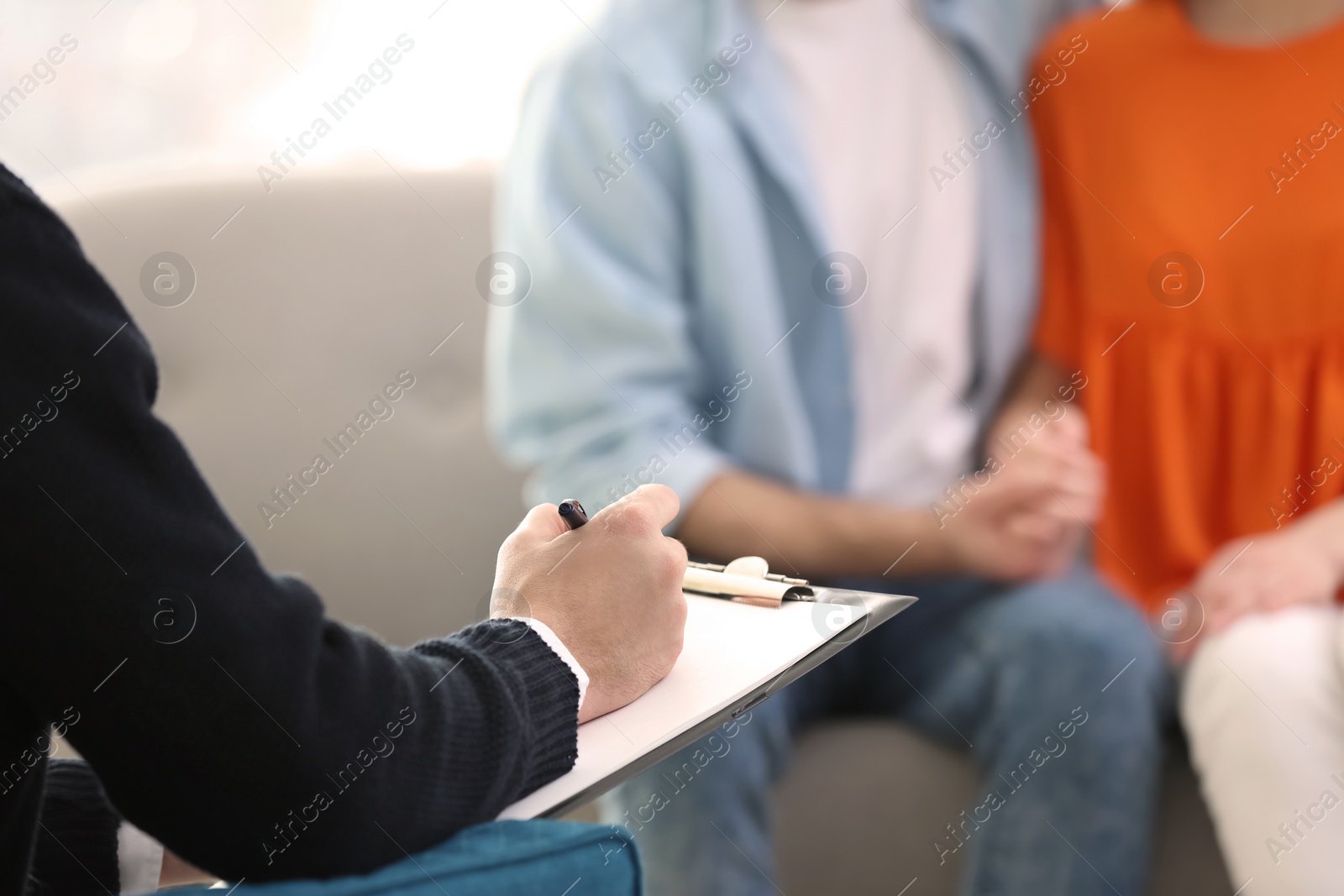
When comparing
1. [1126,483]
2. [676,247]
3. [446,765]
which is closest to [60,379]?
[446,765]

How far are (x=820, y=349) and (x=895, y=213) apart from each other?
0.12 m

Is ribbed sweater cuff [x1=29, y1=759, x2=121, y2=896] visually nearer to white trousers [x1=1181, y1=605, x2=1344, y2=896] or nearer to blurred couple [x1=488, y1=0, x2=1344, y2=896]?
blurred couple [x1=488, y1=0, x2=1344, y2=896]

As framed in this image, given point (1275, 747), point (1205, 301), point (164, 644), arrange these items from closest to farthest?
point (164, 644), point (1275, 747), point (1205, 301)

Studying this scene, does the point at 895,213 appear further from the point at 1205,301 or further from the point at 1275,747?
the point at 1275,747

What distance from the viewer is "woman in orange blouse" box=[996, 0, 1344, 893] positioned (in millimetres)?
795

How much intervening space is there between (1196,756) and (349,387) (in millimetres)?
736

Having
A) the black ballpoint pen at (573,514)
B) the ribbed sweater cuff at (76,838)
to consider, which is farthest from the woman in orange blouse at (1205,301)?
the ribbed sweater cuff at (76,838)

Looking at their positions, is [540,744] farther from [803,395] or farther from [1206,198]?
[1206,198]

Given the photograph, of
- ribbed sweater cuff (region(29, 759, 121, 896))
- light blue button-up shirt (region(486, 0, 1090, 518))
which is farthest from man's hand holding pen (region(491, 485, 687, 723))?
light blue button-up shirt (region(486, 0, 1090, 518))

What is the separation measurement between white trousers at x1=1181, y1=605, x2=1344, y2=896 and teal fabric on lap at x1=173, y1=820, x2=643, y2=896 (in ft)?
1.38

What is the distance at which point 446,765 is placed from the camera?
1.30 feet

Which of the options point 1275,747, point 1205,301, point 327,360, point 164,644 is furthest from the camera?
point 327,360

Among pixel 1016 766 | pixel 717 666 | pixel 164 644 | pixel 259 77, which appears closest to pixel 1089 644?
pixel 1016 766

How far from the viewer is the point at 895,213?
0.87 meters
